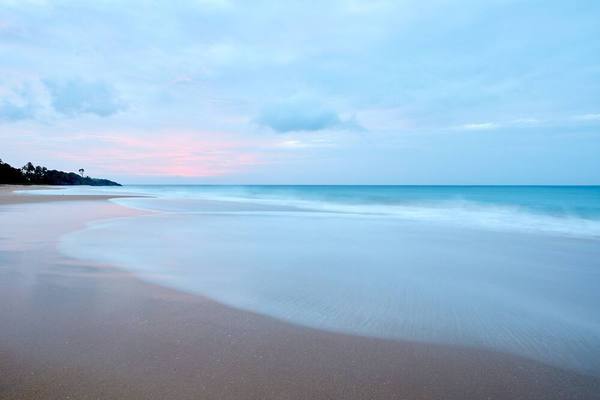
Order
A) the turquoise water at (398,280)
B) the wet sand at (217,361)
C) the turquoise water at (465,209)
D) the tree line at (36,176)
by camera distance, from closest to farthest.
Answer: the wet sand at (217,361), the turquoise water at (398,280), the turquoise water at (465,209), the tree line at (36,176)

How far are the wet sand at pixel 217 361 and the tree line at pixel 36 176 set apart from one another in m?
84.2

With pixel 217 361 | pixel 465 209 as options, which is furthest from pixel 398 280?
pixel 465 209

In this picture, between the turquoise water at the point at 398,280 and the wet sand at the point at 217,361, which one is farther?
the turquoise water at the point at 398,280

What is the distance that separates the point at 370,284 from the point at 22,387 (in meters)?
4.17

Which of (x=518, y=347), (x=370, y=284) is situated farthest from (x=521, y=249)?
(x=518, y=347)

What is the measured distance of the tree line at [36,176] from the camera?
68.6 m

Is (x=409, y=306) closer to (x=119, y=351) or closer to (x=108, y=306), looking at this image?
(x=119, y=351)

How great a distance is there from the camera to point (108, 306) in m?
3.99

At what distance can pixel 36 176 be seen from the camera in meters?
85.2

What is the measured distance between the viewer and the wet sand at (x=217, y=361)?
95.9 inches

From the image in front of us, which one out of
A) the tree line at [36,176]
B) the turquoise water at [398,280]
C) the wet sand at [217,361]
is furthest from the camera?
the tree line at [36,176]

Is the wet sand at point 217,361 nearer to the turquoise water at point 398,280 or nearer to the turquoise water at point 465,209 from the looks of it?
the turquoise water at point 398,280

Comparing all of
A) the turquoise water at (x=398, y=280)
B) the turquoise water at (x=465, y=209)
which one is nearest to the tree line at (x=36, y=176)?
the turquoise water at (x=465, y=209)

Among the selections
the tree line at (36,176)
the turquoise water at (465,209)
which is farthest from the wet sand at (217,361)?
the tree line at (36,176)
